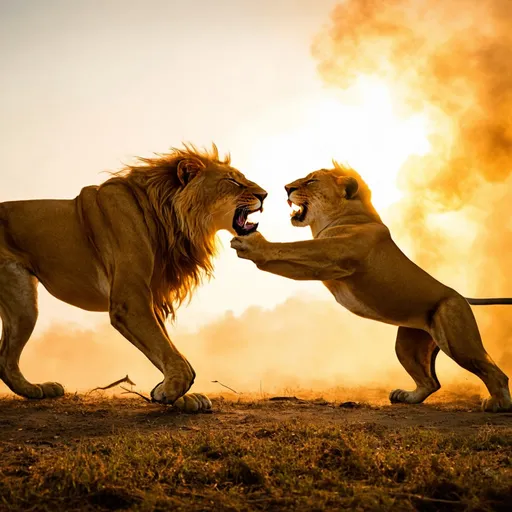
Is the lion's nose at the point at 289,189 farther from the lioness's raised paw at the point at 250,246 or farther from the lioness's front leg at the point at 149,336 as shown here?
the lioness's front leg at the point at 149,336

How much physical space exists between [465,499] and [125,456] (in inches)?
71.9

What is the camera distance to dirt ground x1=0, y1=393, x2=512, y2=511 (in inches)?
136

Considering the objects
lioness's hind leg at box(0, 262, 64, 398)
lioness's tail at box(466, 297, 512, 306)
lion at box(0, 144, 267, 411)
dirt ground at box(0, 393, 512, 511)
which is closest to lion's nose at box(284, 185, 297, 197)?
lion at box(0, 144, 267, 411)

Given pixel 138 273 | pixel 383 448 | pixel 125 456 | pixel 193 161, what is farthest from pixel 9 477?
pixel 193 161

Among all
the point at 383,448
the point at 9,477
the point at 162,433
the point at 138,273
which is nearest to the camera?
the point at 9,477

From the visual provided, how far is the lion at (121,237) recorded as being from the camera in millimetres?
6648

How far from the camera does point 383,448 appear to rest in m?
4.52

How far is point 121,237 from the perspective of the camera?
21.3 ft

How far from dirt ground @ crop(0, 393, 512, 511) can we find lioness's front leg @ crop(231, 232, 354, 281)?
117cm

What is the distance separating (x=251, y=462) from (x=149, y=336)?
233 cm

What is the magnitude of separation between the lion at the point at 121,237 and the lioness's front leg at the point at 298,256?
786 millimetres

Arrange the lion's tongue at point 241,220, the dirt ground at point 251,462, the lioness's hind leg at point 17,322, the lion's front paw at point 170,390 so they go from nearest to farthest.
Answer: the dirt ground at point 251,462
the lion's front paw at point 170,390
the lion's tongue at point 241,220
the lioness's hind leg at point 17,322

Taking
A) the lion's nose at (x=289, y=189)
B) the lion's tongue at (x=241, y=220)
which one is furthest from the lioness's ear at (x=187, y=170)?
the lion's nose at (x=289, y=189)

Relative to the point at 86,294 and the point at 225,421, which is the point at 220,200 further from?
the point at 225,421
